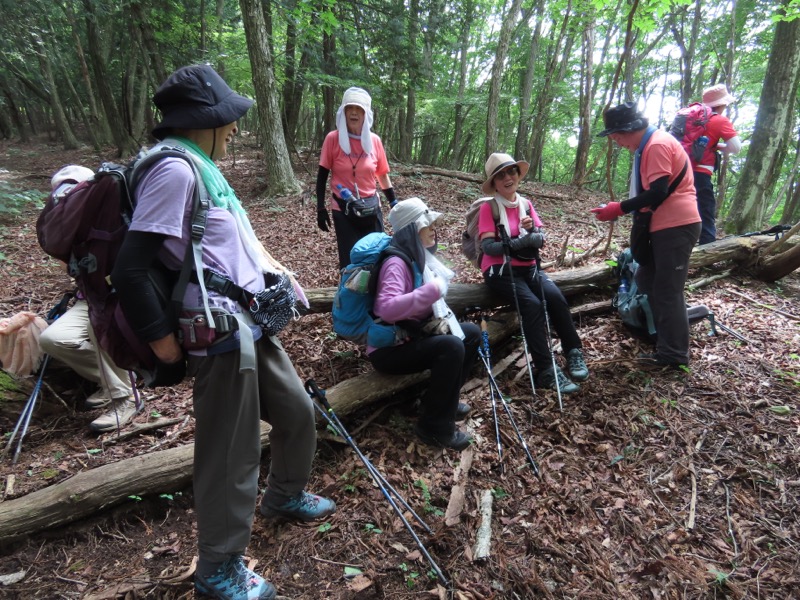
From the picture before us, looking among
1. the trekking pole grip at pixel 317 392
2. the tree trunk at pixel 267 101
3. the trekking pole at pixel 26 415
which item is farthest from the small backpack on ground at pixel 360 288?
the tree trunk at pixel 267 101

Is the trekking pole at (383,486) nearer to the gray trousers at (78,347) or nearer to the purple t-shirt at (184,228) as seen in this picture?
the purple t-shirt at (184,228)

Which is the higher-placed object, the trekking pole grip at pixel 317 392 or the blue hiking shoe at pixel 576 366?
the trekking pole grip at pixel 317 392

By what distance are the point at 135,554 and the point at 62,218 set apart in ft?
6.88

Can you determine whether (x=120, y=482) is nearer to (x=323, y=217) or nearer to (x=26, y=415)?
(x=26, y=415)

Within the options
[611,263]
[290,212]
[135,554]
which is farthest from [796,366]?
[290,212]

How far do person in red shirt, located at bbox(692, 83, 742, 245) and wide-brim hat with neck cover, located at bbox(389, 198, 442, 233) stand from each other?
491cm

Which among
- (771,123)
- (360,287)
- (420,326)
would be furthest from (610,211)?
(771,123)

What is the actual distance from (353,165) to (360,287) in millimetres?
2264

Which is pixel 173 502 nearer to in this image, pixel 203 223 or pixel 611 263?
pixel 203 223

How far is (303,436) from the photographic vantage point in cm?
262

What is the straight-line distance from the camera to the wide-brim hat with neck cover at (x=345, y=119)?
194 inches

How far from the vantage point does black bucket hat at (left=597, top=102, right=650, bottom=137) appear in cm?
411

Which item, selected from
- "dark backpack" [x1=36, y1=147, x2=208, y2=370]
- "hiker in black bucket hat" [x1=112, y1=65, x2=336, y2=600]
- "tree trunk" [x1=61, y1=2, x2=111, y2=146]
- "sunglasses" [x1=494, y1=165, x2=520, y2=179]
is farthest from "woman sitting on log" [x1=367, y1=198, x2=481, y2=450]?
"tree trunk" [x1=61, y1=2, x2=111, y2=146]

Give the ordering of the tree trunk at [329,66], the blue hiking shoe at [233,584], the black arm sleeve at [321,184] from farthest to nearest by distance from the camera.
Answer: the tree trunk at [329,66], the black arm sleeve at [321,184], the blue hiking shoe at [233,584]
